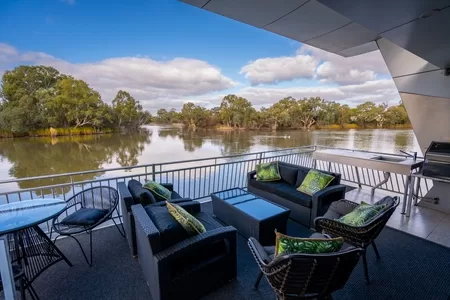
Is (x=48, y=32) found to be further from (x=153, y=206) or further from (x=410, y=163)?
(x=410, y=163)

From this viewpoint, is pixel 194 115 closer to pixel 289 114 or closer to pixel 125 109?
pixel 125 109

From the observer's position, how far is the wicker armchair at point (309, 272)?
4.22 ft

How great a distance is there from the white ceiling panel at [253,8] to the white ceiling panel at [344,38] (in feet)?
3.67

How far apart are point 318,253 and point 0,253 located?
1.75m

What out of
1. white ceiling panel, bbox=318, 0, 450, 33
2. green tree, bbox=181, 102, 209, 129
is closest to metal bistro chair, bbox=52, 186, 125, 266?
white ceiling panel, bbox=318, 0, 450, 33

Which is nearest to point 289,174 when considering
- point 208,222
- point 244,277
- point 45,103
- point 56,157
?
point 208,222

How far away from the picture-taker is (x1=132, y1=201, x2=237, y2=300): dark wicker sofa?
1626 millimetres

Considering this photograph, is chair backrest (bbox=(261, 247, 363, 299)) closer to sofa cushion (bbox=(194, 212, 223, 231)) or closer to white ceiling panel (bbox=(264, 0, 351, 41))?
sofa cushion (bbox=(194, 212, 223, 231))

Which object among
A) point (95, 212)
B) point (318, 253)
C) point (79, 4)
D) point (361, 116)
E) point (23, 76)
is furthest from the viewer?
point (361, 116)

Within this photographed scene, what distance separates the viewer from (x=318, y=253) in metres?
1.34

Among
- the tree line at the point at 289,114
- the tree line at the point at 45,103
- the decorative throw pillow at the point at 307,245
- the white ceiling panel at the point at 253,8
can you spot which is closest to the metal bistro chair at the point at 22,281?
the decorative throw pillow at the point at 307,245

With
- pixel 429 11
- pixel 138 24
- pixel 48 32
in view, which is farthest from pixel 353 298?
pixel 48 32

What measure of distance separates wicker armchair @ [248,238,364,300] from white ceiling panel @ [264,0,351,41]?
2543 millimetres

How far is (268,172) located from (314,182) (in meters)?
0.91
